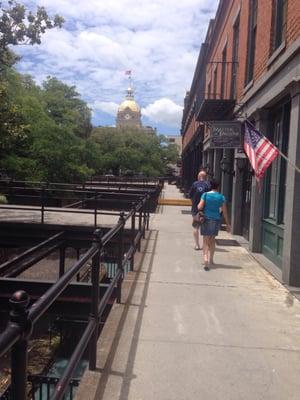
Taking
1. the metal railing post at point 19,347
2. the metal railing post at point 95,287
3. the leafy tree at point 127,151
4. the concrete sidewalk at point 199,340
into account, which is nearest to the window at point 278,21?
the concrete sidewalk at point 199,340

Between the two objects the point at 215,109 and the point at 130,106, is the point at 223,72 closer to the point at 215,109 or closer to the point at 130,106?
the point at 215,109

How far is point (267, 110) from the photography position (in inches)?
414

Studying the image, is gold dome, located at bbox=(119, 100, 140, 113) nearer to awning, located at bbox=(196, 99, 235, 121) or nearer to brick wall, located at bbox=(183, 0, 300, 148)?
brick wall, located at bbox=(183, 0, 300, 148)

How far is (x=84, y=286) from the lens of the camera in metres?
7.27

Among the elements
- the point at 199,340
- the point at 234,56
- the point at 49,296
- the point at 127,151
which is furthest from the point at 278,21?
the point at 127,151

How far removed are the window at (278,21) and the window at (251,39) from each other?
2.43m

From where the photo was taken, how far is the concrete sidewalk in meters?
4.05

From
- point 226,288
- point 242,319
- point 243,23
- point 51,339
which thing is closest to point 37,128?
point 243,23

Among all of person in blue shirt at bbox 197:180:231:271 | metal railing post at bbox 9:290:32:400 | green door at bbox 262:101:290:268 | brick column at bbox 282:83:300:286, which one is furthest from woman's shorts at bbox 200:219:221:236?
metal railing post at bbox 9:290:32:400

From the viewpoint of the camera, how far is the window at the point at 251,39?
12328 mm

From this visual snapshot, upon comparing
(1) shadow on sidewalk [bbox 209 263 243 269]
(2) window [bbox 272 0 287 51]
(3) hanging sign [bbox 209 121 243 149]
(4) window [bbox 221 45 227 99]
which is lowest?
(1) shadow on sidewalk [bbox 209 263 243 269]

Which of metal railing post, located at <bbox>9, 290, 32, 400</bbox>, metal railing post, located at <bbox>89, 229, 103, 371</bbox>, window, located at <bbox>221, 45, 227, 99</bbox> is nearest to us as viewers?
metal railing post, located at <bbox>9, 290, 32, 400</bbox>

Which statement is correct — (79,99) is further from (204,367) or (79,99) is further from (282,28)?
(204,367)

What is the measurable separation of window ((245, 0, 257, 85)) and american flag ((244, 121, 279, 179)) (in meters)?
5.07
